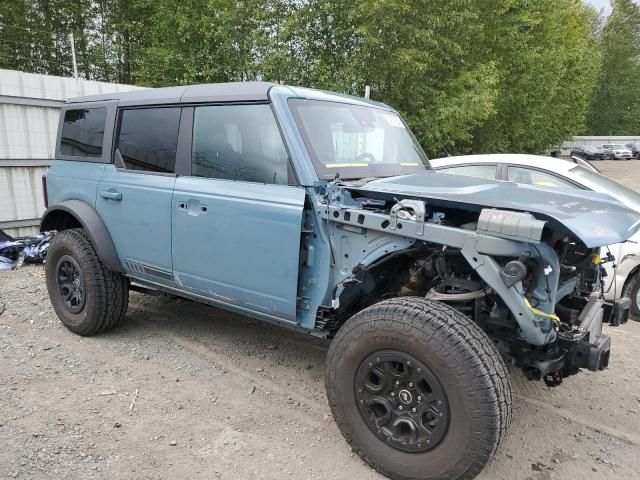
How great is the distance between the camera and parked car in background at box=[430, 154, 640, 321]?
494 centimetres

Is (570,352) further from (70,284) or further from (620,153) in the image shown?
(620,153)

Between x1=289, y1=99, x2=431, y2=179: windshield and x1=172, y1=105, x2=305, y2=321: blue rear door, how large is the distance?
0.22m

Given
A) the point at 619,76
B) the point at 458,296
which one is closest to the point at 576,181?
the point at 458,296

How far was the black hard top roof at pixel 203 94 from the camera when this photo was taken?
3.32 m

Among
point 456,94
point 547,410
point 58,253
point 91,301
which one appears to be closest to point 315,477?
point 547,410

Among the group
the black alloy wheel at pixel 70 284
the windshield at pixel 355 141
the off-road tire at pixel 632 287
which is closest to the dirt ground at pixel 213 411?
the black alloy wheel at pixel 70 284

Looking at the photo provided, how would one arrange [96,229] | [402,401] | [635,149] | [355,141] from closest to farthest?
[402,401]
[355,141]
[96,229]
[635,149]

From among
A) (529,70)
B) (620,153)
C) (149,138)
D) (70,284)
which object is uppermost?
(529,70)

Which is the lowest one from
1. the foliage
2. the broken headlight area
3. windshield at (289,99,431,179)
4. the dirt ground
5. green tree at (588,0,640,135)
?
the dirt ground

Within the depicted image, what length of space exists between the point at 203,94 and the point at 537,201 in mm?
2355

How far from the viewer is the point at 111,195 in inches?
157

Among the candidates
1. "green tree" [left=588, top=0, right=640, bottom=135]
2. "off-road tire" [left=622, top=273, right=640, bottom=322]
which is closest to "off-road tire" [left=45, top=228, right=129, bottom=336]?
"off-road tire" [left=622, top=273, right=640, bottom=322]

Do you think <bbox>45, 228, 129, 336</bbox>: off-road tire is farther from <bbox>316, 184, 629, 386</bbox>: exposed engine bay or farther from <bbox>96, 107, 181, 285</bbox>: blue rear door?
<bbox>316, 184, 629, 386</bbox>: exposed engine bay

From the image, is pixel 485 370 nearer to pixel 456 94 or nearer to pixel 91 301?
pixel 91 301
